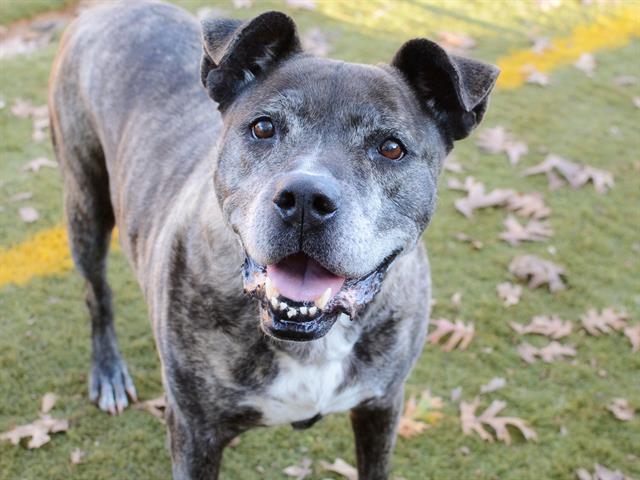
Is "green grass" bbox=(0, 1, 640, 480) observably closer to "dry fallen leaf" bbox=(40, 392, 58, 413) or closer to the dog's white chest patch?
"dry fallen leaf" bbox=(40, 392, 58, 413)

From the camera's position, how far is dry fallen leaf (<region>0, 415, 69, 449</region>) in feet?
12.1

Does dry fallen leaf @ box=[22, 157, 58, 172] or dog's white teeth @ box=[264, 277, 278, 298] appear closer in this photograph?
dog's white teeth @ box=[264, 277, 278, 298]

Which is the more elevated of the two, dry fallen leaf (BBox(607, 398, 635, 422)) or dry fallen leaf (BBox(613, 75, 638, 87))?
dry fallen leaf (BBox(613, 75, 638, 87))

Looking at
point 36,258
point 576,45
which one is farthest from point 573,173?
point 36,258

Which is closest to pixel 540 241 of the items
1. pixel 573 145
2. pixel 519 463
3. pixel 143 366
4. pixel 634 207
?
pixel 634 207

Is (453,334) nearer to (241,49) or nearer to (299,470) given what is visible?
(299,470)

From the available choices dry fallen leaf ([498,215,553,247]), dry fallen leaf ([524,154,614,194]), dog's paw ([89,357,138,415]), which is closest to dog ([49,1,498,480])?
dog's paw ([89,357,138,415])

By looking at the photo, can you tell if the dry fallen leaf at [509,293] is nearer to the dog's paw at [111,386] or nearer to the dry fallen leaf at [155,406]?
the dry fallen leaf at [155,406]

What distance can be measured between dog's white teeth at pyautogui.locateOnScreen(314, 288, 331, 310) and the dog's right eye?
54cm

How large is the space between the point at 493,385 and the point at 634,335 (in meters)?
0.97

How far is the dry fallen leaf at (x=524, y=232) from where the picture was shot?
5199 millimetres

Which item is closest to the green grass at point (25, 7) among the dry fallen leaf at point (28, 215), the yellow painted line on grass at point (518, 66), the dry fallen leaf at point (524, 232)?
the dry fallen leaf at point (28, 215)

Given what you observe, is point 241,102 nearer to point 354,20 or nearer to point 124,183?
point 124,183

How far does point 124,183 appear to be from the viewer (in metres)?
3.44
